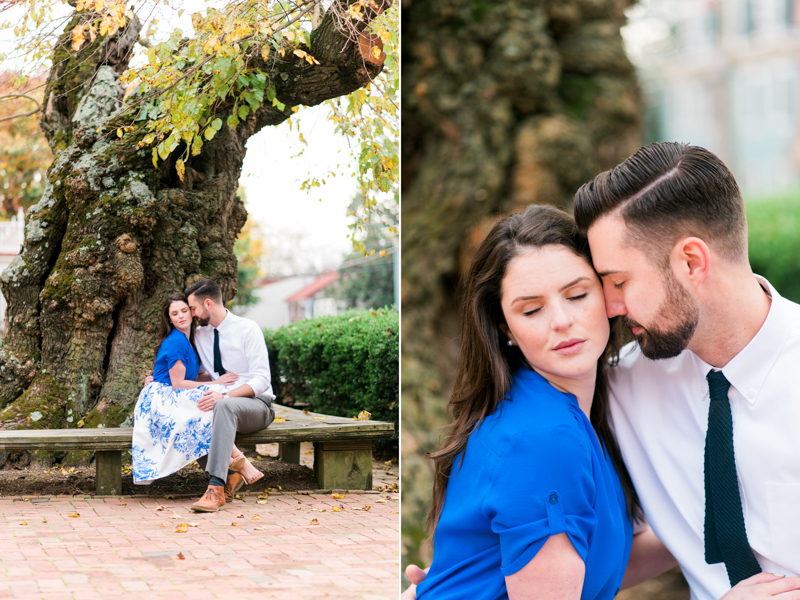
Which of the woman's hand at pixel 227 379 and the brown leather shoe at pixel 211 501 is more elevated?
the woman's hand at pixel 227 379

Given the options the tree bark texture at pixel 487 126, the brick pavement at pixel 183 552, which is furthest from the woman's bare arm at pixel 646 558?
the brick pavement at pixel 183 552

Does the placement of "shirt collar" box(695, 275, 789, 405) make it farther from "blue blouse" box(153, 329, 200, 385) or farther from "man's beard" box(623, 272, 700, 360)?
"blue blouse" box(153, 329, 200, 385)

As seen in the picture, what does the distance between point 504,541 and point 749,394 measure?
1.92 ft

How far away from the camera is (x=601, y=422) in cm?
165

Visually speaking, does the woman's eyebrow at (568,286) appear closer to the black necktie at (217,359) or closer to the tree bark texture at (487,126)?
the tree bark texture at (487,126)

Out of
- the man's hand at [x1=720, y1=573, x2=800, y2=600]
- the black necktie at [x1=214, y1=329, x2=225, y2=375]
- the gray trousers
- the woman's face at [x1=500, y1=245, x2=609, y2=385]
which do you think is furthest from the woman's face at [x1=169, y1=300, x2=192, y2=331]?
the man's hand at [x1=720, y1=573, x2=800, y2=600]

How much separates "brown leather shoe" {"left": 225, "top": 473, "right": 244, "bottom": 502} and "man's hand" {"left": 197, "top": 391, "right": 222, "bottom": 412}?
35 cm

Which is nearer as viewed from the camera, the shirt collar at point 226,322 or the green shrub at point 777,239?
the green shrub at point 777,239

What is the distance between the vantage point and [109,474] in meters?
2.94

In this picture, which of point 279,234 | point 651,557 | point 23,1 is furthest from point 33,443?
point 651,557

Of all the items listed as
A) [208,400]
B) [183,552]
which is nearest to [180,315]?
[208,400]

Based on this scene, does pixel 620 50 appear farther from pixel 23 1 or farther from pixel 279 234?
pixel 23 1

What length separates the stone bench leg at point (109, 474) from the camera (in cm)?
291

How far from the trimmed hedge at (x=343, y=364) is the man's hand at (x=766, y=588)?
7.57ft
